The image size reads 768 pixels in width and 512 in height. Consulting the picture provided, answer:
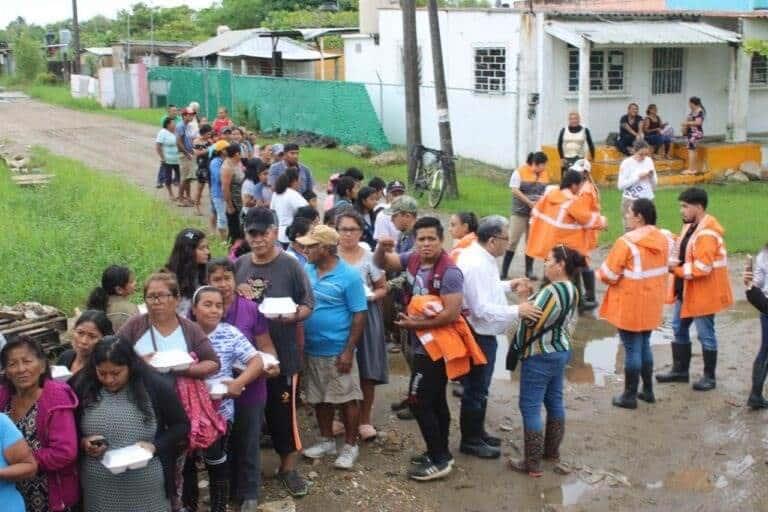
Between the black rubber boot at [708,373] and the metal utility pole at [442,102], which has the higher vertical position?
the metal utility pole at [442,102]

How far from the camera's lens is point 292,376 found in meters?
6.11

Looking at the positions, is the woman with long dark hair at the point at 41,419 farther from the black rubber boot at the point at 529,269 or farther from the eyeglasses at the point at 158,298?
the black rubber boot at the point at 529,269

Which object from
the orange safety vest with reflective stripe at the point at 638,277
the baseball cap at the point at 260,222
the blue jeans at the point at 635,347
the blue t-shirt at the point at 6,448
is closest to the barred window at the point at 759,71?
the orange safety vest with reflective stripe at the point at 638,277

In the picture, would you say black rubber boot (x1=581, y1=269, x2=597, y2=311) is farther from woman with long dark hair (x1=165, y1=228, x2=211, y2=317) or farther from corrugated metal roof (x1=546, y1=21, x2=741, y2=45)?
corrugated metal roof (x1=546, y1=21, x2=741, y2=45)

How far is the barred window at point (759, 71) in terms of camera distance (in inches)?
945

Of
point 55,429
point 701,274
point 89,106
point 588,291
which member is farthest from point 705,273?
point 89,106

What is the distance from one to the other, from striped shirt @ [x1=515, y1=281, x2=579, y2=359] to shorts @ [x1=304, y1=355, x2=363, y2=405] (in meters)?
1.17

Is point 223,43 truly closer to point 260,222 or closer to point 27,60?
point 27,60

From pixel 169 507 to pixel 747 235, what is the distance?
459 inches

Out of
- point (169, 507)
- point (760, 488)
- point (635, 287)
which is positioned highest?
point (635, 287)

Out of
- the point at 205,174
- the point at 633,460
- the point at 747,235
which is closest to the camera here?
the point at 633,460

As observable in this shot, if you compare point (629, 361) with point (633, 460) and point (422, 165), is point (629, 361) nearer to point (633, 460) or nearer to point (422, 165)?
point (633, 460)

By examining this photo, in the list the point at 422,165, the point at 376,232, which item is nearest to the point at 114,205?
the point at 422,165

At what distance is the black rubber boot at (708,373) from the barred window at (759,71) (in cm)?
1776
